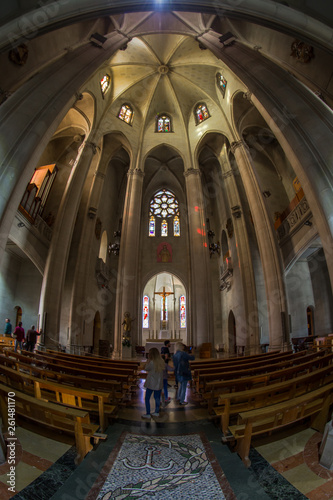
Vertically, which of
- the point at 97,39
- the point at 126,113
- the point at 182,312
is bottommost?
the point at 182,312

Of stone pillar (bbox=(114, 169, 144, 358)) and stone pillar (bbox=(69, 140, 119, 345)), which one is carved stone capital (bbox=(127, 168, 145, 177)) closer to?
stone pillar (bbox=(114, 169, 144, 358))

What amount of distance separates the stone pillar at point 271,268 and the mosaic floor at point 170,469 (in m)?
7.47

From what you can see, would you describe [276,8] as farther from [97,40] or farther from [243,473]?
[243,473]

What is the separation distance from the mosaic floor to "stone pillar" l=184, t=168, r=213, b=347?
10982mm

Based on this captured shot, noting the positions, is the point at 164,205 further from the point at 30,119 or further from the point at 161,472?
the point at 161,472

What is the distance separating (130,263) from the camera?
585 inches

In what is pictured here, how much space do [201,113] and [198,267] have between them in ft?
38.5

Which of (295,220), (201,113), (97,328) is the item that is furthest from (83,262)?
(201,113)

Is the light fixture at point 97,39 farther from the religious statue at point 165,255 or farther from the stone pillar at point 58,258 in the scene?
the religious statue at point 165,255

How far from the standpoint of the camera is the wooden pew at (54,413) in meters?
2.34

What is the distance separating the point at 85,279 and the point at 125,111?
12570mm

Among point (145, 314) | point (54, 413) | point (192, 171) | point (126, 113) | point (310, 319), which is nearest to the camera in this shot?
point (54, 413)

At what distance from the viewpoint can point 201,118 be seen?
18.1 meters

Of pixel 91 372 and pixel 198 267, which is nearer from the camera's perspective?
pixel 91 372
